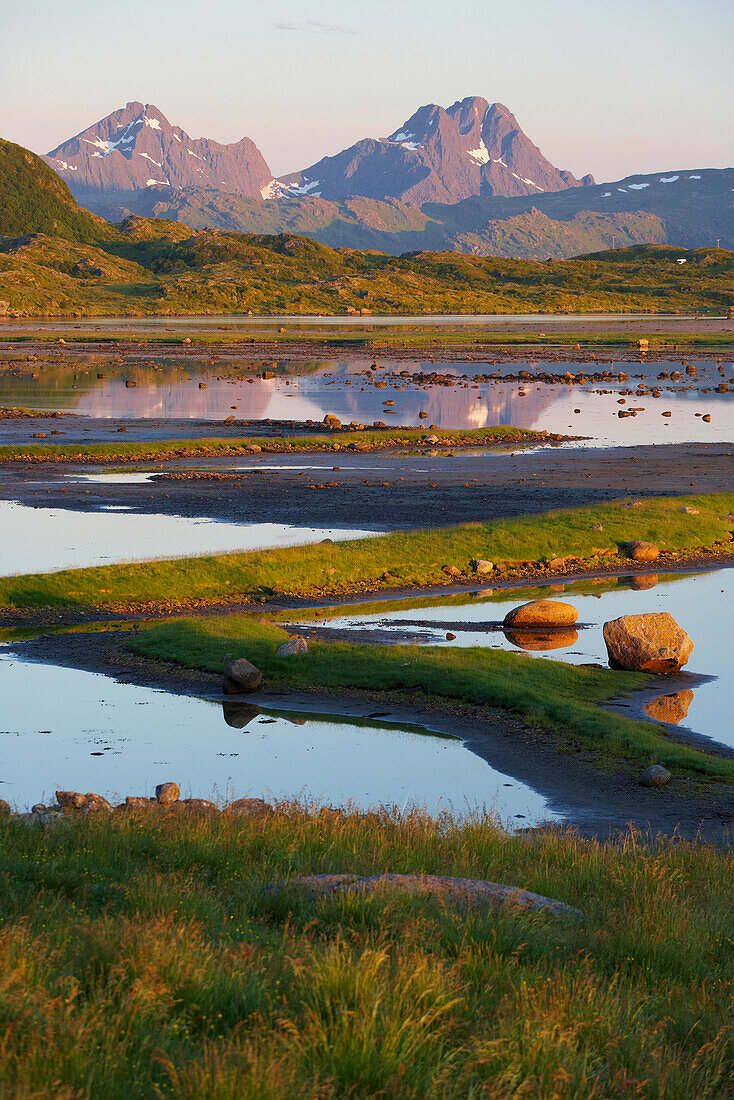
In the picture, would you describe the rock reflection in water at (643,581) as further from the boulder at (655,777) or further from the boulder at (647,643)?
the boulder at (655,777)

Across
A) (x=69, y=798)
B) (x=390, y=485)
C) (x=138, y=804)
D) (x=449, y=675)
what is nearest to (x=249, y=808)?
(x=138, y=804)

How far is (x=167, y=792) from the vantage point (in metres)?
18.0

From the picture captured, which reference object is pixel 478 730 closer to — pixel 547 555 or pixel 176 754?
pixel 176 754

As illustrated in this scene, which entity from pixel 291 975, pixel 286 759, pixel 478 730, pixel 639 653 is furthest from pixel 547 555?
pixel 291 975

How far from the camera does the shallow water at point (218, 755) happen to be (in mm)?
19219

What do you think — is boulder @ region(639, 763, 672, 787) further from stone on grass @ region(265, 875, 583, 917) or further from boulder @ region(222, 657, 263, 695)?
stone on grass @ region(265, 875, 583, 917)

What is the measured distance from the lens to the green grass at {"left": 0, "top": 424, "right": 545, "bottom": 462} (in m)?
59.2

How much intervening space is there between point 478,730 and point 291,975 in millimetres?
15425

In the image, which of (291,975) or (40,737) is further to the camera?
(40,737)

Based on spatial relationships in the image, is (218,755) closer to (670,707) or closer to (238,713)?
(238,713)

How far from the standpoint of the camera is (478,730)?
902 inches

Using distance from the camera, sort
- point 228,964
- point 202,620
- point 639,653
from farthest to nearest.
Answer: point 202,620 → point 639,653 → point 228,964

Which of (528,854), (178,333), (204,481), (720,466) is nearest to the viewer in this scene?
(528,854)

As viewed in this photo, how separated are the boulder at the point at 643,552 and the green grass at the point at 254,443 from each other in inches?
1057
